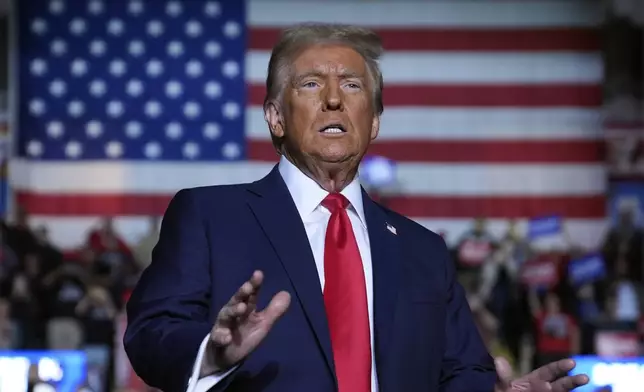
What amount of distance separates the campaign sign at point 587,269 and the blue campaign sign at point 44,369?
6.79 m

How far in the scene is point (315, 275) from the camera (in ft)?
5.89

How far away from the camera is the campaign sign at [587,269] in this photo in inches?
395

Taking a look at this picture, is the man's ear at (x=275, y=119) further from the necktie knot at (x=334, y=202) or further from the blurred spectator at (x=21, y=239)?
the blurred spectator at (x=21, y=239)

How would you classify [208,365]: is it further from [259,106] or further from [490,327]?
[259,106]

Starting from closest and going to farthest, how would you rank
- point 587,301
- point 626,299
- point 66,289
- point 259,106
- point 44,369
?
point 44,369 → point 66,289 → point 626,299 → point 587,301 → point 259,106

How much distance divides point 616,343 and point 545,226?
4.24 m

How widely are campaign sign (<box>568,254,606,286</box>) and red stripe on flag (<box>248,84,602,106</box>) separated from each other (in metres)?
2.75

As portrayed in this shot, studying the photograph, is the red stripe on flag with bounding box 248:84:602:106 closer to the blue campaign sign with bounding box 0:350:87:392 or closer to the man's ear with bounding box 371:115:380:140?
the blue campaign sign with bounding box 0:350:87:392

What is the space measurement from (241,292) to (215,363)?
5.7 inches

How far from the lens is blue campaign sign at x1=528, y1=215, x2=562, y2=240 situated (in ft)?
36.0

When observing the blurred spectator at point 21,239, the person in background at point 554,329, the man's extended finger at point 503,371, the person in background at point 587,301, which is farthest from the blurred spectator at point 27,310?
the man's extended finger at point 503,371

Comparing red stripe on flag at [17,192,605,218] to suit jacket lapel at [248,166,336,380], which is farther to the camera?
red stripe on flag at [17,192,605,218]

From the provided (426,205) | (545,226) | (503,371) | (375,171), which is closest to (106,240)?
(375,171)

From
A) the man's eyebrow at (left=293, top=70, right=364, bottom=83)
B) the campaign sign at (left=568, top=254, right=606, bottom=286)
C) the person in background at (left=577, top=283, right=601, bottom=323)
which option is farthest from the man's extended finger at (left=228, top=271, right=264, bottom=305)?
the campaign sign at (left=568, top=254, right=606, bottom=286)
